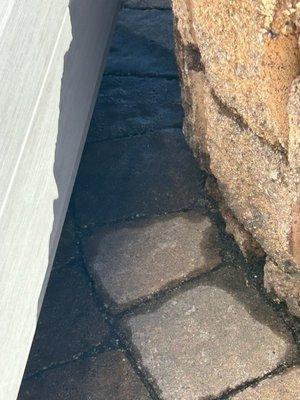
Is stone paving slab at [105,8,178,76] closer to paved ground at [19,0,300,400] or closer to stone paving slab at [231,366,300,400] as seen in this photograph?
paved ground at [19,0,300,400]

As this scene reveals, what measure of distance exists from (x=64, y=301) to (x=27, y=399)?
1.21 ft

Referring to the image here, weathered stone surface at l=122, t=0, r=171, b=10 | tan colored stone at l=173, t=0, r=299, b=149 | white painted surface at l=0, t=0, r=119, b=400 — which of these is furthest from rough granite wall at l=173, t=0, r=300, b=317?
weathered stone surface at l=122, t=0, r=171, b=10

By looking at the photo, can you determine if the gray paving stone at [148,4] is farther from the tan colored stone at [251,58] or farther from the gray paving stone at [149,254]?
the tan colored stone at [251,58]

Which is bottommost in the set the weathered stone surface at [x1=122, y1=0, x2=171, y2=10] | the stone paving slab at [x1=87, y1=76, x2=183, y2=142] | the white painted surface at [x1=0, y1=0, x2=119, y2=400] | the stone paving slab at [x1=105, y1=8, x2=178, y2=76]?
the stone paving slab at [x1=87, y1=76, x2=183, y2=142]

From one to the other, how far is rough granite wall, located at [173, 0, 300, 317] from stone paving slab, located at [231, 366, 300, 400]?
22 centimetres

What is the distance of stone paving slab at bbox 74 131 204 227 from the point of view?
2668 millimetres

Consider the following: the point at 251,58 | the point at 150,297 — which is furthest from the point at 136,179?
the point at 251,58

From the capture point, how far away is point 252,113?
1.93 meters

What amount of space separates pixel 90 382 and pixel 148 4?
220 centimetres

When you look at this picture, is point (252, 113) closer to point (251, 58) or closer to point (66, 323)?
point (251, 58)

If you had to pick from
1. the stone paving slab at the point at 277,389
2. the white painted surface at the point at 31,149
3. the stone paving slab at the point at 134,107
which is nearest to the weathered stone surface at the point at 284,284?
the stone paving slab at the point at 277,389

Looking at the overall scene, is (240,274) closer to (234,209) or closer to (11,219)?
(234,209)

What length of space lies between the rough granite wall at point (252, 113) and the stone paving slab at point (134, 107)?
0.50 meters

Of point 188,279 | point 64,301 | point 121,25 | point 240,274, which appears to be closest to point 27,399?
point 64,301
